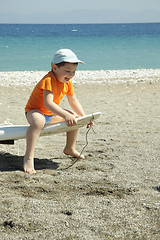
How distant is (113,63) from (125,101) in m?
10.1

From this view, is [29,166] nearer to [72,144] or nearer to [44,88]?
[72,144]

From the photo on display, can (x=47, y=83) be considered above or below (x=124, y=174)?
above

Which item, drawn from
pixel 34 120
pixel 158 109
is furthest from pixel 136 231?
pixel 158 109

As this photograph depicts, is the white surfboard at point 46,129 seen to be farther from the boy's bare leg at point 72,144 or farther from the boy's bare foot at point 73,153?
the boy's bare foot at point 73,153

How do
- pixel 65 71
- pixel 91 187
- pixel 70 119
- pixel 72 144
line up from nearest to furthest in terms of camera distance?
pixel 91 187
pixel 70 119
pixel 65 71
pixel 72 144

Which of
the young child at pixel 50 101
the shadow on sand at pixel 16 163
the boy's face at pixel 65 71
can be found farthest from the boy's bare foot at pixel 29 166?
the boy's face at pixel 65 71

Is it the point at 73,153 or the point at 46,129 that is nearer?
the point at 46,129

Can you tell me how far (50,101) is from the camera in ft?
10.8

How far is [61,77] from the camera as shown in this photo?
3408 mm

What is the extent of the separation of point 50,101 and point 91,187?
0.92 m

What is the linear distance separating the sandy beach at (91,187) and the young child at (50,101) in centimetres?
31

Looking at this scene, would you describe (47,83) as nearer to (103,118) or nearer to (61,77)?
(61,77)

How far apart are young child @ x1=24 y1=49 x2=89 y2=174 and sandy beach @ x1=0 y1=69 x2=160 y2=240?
0.31 metres

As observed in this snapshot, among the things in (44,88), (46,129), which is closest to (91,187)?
(46,129)
